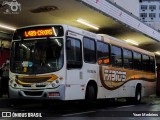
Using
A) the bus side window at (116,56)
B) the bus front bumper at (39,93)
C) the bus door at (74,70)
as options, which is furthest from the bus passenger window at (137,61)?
the bus front bumper at (39,93)

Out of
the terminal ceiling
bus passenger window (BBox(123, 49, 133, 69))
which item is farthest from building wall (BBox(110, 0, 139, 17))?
bus passenger window (BBox(123, 49, 133, 69))

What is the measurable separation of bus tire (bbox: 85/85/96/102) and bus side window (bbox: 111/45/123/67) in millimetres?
2710

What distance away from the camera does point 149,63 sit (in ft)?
80.0

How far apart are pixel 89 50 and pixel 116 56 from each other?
3311 millimetres

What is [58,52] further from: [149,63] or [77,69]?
[149,63]

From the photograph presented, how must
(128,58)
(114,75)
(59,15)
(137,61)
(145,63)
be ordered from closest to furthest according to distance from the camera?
(114,75) < (128,58) < (59,15) < (137,61) < (145,63)

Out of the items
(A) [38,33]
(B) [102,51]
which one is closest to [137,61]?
(B) [102,51]

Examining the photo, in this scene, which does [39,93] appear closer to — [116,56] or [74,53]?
[74,53]

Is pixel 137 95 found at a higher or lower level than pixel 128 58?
lower

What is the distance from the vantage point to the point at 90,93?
15.6 meters

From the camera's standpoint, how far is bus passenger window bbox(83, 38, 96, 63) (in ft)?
50.8

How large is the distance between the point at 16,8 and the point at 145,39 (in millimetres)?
14361

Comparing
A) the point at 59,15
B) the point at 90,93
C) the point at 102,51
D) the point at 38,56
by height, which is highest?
the point at 59,15

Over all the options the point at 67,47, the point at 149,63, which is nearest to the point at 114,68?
the point at 67,47
